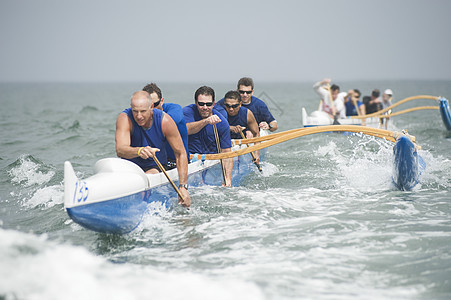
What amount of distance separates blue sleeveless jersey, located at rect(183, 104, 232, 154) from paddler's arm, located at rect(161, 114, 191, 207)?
1.59 meters

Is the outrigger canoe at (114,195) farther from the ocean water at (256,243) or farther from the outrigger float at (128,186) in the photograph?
the ocean water at (256,243)

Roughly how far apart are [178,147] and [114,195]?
1.12m

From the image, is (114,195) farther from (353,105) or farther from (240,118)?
(353,105)

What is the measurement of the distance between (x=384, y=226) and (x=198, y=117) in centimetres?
305

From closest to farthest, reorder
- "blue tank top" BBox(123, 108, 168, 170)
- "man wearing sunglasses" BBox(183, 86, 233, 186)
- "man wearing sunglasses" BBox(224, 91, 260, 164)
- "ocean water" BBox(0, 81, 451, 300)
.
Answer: "ocean water" BBox(0, 81, 451, 300) → "blue tank top" BBox(123, 108, 168, 170) → "man wearing sunglasses" BBox(183, 86, 233, 186) → "man wearing sunglasses" BBox(224, 91, 260, 164)

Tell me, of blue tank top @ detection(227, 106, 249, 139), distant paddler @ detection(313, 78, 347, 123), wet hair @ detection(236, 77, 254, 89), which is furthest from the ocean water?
distant paddler @ detection(313, 78, 347, 123)

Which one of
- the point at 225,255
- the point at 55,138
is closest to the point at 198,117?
the point at 225,255

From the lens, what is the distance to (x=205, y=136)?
7.11 m

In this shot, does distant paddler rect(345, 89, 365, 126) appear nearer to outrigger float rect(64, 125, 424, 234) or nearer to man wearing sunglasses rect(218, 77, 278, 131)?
man wearing sunglasses rect(218, 77, 278, 131)

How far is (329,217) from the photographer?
17.3ft

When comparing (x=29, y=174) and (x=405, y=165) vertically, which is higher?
(x=405, y=165)

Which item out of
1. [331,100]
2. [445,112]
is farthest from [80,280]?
[445,112]

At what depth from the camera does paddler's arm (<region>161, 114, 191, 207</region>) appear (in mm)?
5216

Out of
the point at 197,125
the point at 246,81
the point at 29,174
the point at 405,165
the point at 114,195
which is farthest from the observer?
the point at 29,174
